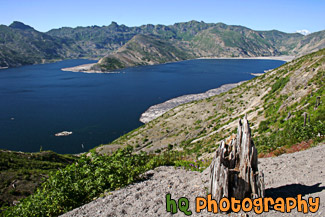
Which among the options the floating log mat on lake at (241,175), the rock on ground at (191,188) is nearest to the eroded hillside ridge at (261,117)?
the rock on ground at (191,188)

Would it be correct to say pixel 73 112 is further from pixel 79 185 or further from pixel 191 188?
pixel 191 188

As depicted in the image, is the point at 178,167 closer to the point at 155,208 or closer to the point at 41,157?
the point at 155,208

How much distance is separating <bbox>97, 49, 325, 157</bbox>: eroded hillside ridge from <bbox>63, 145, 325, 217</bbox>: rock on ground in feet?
18.0

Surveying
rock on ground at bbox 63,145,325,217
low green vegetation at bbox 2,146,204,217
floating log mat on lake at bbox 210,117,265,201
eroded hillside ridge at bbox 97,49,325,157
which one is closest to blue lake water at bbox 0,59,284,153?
eroded hillside ridge at bbox 97,49,325,157

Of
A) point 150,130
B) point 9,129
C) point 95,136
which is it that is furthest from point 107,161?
point 9,129

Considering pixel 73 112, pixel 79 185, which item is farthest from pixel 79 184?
pixel 73 112

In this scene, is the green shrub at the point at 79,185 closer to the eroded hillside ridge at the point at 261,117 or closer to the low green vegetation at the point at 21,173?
the eroded hillside ridge at the point at 261,117

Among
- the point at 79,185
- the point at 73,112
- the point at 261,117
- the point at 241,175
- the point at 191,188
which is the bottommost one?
the point at 73,112

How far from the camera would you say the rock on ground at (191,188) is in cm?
1165

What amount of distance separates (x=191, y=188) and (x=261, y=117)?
28.2m

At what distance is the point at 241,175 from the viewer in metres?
10.9

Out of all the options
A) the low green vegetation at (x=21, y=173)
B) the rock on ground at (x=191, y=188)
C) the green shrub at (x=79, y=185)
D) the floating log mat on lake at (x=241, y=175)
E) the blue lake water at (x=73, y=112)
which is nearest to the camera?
the floating log mat on lake at (x=241, y=175)

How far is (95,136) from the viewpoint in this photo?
89000mm

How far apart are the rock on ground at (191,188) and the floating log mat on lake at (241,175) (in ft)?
3.14
